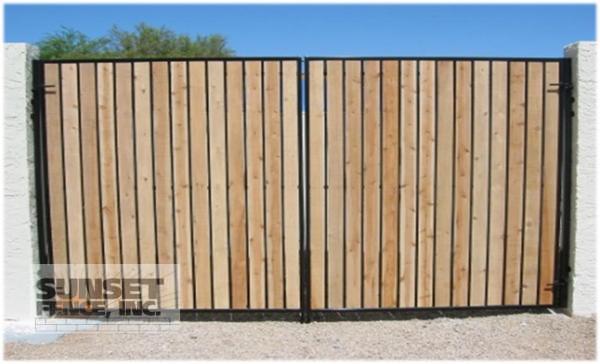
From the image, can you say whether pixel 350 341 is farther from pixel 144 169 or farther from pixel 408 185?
pixel 144 169

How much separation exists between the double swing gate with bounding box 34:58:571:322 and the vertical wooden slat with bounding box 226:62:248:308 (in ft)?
0.03

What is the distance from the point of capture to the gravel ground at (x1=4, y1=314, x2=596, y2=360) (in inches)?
151

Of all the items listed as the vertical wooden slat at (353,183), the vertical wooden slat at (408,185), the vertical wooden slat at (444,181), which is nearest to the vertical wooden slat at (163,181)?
the vertical wooden slat at (353,183)

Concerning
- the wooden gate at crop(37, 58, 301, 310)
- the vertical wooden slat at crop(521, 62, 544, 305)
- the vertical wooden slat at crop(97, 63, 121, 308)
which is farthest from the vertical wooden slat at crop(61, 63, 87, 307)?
the vertical wooden slat at crop(521, 62, 544, 305)

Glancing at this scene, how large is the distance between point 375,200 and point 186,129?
154cm

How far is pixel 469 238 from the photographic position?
4410 mm

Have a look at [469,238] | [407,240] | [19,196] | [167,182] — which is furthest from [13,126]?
[469,238]

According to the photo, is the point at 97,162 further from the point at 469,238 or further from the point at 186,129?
the point at 469,238

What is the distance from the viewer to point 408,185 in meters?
4.34

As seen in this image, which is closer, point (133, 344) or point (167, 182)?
point (133, 344)

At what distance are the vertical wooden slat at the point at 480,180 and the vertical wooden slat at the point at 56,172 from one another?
10.4 ft

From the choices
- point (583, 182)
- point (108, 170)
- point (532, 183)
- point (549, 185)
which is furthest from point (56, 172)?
point (583, 182)

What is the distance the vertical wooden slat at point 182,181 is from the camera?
423cm

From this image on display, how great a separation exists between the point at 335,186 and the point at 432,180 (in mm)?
755
